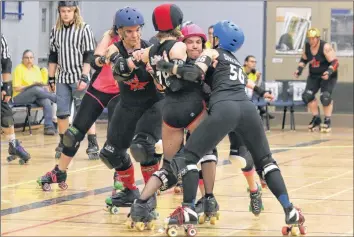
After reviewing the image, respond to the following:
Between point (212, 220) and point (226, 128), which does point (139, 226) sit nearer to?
point (212, 220)

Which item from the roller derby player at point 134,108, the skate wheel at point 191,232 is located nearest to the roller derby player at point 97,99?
the roller derby player at point 134,108

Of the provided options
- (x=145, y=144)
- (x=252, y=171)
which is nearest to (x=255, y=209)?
(x=252, y=171)

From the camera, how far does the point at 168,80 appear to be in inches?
288

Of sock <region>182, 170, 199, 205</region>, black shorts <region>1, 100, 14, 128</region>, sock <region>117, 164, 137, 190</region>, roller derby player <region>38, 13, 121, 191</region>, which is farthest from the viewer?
black shorts <region>1, 100, 14, 128</region>

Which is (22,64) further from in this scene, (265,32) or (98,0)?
(265,32)

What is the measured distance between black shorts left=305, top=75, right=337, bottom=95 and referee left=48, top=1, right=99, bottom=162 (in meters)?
6.84

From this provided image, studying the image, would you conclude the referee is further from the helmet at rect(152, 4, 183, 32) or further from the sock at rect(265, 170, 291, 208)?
the sock at rect(265, 170, 291, 208)

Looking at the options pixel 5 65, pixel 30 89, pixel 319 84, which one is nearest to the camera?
pixel 5 65

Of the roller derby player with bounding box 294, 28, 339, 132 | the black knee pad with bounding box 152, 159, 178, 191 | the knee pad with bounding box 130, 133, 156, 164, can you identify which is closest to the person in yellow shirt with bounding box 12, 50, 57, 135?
the roller derby player with bounding box 294, 28, 339, 132

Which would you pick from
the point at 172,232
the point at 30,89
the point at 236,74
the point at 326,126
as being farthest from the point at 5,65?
the point at 326,126

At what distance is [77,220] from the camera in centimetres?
772

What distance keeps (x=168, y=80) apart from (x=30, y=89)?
981cm

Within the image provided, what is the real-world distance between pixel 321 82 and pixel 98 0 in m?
5.06

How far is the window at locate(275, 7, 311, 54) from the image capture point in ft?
67.1
